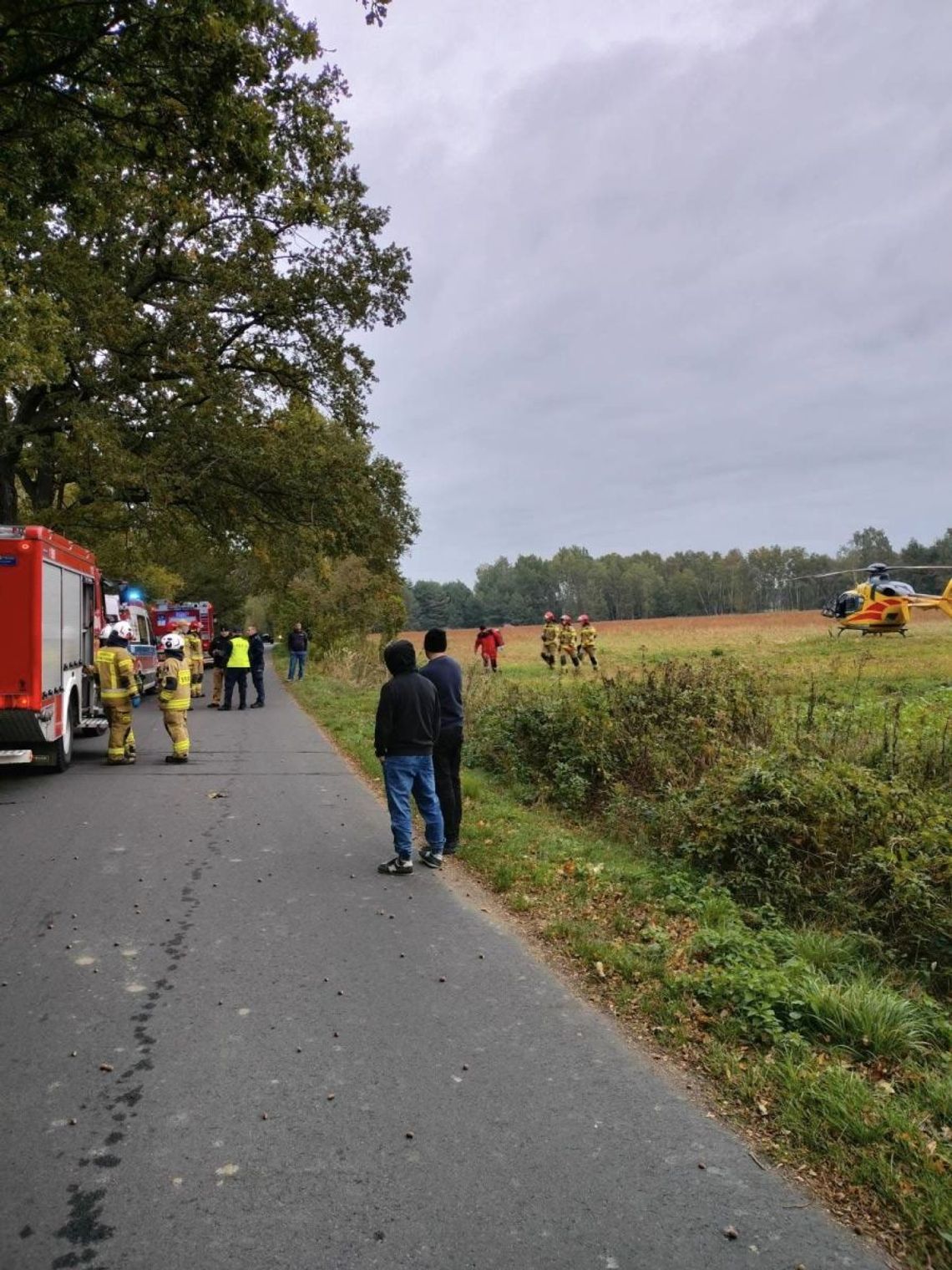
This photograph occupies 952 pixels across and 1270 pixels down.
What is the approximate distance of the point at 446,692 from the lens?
24.2ft

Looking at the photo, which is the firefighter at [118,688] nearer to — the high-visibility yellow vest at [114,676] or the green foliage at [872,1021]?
the high-visibility yellow vest at [114,676]

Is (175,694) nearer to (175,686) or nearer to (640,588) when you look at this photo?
(175,686)

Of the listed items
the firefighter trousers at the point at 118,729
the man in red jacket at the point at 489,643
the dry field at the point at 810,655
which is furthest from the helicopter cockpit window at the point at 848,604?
the firefighter trousers at the point at 118,729

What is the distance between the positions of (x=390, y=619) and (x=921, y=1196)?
30242 millimetres

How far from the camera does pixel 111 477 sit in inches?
664

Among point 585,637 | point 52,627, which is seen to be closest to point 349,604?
point 585,637

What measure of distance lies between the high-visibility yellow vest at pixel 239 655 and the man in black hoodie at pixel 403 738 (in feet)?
42.2

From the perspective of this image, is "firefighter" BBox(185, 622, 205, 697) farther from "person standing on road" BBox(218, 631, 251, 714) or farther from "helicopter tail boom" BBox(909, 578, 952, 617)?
"helicopter tail boom" BBox(909, 578, 952, 617)

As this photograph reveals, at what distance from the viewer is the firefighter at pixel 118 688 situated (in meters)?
11.5

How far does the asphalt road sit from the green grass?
0.76 feet

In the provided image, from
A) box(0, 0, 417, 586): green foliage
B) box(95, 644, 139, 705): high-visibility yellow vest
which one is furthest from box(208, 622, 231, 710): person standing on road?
box(95, 644, 139, 705): high-visibility yellow vest

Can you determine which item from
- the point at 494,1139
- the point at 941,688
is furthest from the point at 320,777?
the point at 941,688

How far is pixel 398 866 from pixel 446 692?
5.09 ft

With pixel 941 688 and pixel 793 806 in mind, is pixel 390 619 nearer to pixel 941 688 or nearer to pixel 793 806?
pixel 941 688
